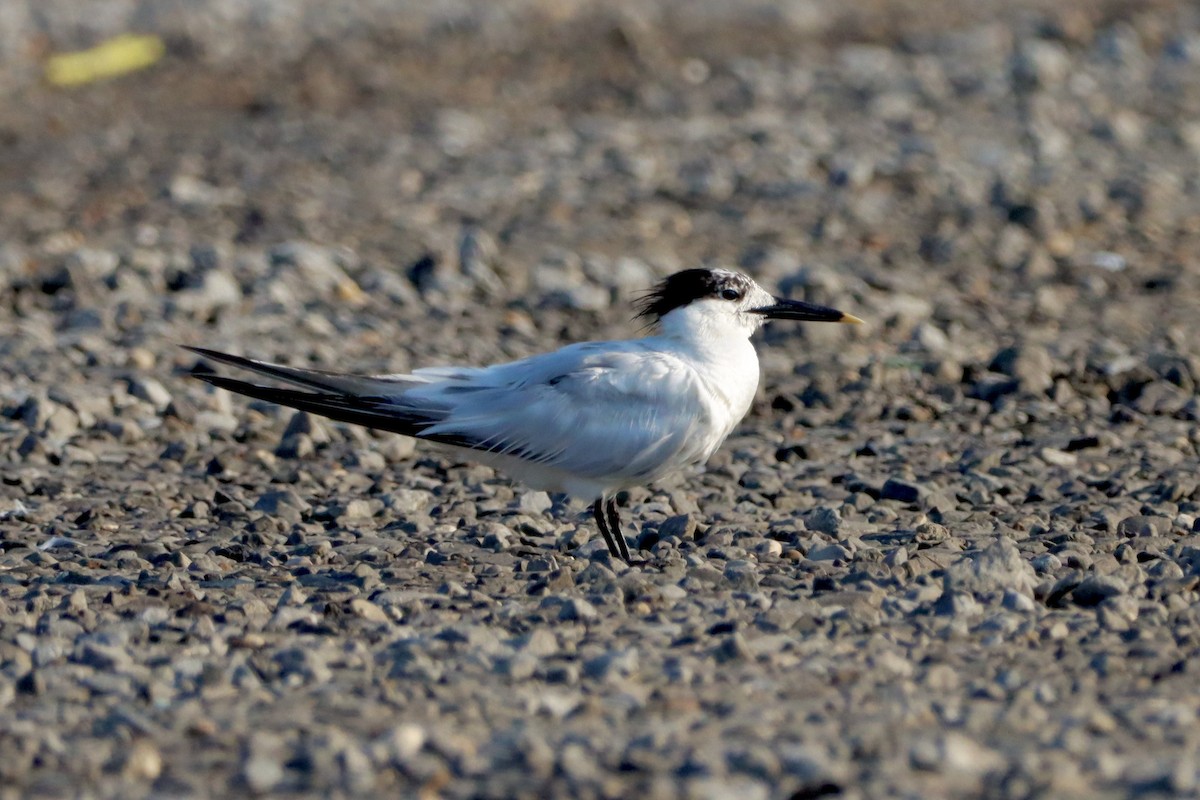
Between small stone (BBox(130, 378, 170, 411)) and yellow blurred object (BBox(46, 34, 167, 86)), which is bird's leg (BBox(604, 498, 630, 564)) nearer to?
small stone (BBox(130, 378, 170, 411))

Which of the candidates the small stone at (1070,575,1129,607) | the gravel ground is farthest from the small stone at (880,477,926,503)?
the small stone at (1070,575,1129,607)

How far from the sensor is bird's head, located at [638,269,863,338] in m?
5.30

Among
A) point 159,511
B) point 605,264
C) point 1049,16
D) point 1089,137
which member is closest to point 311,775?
point 159,511

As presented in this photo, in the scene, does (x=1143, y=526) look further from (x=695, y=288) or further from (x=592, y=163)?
(x=592, y=163)

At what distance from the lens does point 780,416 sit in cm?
669

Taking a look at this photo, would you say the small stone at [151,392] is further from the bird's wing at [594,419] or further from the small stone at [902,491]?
the small stone at [902,491]

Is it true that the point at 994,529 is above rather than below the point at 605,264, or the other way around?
above

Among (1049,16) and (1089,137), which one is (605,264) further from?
(1049,16)

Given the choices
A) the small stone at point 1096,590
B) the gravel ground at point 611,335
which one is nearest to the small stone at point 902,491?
the gravel ground at point 611,335

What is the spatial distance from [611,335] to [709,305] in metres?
2.39

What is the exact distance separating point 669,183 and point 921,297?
79.3 inches

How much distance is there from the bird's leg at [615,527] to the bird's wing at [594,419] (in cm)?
12

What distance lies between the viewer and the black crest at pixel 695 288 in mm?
5328

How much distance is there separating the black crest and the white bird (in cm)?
25
